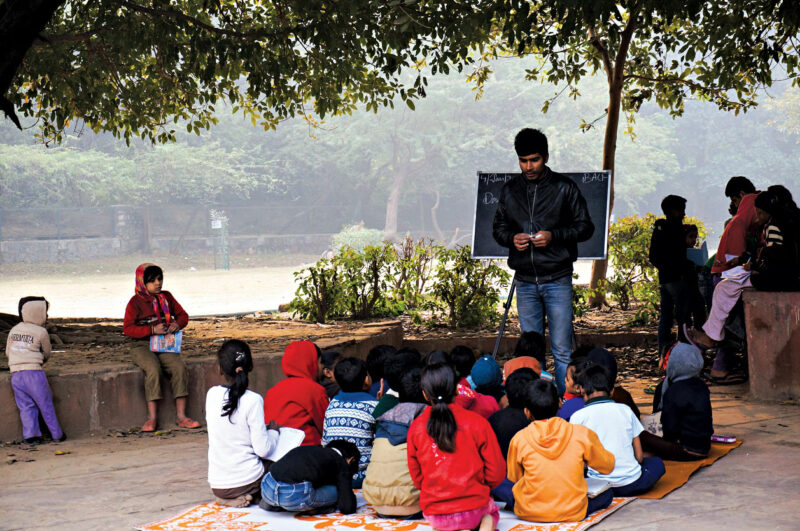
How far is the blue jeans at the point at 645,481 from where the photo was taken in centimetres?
418

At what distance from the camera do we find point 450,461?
12.2 ft

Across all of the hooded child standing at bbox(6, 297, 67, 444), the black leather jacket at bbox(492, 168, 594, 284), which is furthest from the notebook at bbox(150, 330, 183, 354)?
the black leather jacket at bbox(492, 168, 594, 284)

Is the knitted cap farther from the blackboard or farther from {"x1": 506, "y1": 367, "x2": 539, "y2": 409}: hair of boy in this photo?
the blackboard

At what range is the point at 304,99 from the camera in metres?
10.5

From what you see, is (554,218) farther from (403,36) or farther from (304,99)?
(304,99)

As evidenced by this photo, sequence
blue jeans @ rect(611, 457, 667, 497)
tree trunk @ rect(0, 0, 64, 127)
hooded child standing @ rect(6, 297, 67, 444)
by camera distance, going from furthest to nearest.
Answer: hooded child standing @ rect(6, 297, 67, 444) < tree trunk @ rect(0, 0, 64, 127) < blue jeans @ rect(611, 457, 667, 497)

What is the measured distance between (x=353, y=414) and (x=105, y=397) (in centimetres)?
277

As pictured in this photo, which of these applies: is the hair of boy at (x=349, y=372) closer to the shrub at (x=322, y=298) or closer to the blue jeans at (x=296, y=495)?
the blue jeans at (x=296, y=495)

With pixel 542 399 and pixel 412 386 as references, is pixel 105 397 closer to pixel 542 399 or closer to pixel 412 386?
pixel 412 386

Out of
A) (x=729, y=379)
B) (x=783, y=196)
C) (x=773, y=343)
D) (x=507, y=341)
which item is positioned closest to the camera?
(x=773, y=343)

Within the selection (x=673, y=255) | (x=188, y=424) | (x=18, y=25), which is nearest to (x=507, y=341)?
(x=673, y=255)

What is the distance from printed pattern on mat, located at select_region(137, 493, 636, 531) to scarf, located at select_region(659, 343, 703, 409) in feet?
3.19

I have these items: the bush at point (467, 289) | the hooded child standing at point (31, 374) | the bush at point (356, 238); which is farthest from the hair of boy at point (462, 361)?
the bush at point (356, 238)

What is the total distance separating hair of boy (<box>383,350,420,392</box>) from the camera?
4.72 meters
